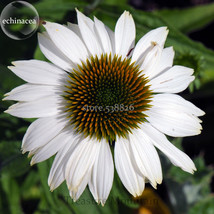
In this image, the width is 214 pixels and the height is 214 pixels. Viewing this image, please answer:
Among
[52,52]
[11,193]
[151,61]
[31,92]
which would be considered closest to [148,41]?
[151,61]

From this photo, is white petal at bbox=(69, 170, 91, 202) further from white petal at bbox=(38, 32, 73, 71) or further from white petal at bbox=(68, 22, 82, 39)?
white petal at bbox=(68, 22, 82, 39)

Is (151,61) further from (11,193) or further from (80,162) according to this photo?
(11,193)

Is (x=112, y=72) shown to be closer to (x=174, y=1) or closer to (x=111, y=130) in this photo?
(x=111, y=130)

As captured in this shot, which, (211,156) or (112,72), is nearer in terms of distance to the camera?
(112,72)

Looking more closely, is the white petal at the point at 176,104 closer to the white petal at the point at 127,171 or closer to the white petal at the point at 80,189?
the white petal at the point at 127,171

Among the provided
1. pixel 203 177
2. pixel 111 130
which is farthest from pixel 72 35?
pixel 203 177
